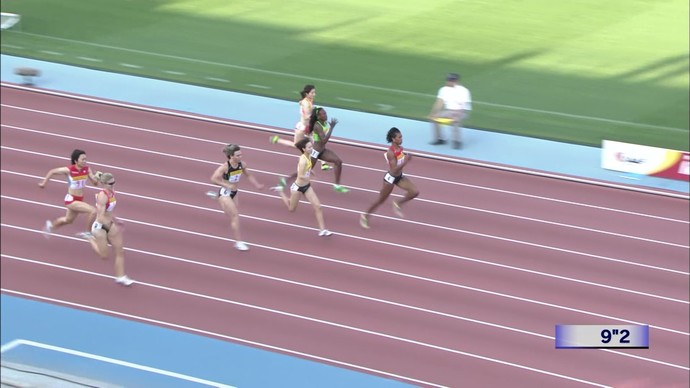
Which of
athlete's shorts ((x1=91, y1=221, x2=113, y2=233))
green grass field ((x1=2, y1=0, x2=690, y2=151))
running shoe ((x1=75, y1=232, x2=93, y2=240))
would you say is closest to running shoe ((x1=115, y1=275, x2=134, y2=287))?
running shoe ((x1=75, y1=232, x2=93, y2=240))

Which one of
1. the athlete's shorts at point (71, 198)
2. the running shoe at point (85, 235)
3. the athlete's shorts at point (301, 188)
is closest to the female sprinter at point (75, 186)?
the athlete's shorts at point (71, 198)

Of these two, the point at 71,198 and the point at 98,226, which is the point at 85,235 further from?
the point at 98,226

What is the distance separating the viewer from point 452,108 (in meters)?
14.9

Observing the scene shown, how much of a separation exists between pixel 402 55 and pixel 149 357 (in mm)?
5075

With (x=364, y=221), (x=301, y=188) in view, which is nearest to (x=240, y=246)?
(x=301, y=188)

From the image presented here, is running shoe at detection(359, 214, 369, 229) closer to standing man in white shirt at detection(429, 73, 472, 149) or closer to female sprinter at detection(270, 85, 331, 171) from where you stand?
female sprinter at detection(270, 85, 331, 171)

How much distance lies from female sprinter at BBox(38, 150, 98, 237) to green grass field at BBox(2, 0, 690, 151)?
1.66 meters

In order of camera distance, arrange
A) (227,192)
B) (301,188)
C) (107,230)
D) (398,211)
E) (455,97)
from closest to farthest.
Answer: (107,230) < (227,192) < (301,188) < (398,211) < (455,97)

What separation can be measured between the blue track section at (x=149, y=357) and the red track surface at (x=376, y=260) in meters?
0.34

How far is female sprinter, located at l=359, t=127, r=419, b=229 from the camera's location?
1241cm

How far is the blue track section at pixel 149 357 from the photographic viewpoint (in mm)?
10664

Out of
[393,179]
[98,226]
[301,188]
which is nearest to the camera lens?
[98,226]

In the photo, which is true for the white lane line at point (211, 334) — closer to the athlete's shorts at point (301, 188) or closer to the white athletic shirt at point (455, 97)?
the athlete's shorts at point (301, 188)

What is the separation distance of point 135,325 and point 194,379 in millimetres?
1437
